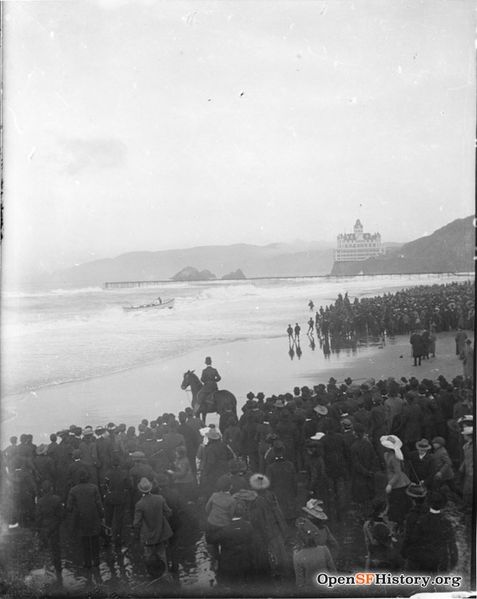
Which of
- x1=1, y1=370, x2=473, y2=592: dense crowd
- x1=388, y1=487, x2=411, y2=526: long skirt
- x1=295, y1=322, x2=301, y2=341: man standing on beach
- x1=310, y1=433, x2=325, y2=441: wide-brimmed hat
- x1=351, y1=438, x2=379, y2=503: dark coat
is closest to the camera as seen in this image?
x1=1, y1=370, x2=473, y2=592: dense crowd

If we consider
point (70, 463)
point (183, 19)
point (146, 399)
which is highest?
point (183, 19)

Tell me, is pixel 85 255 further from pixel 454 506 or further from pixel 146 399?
pixel 454 506

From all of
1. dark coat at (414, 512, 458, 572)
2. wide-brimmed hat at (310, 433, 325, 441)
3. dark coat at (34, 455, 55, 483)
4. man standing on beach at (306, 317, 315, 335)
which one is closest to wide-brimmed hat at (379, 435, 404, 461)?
wide-brimmed hat at (310, 433, 325, 441)

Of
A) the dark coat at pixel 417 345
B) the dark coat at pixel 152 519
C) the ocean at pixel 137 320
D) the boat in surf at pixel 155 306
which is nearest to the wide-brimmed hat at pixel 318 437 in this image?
the ocean at pixel 137 320

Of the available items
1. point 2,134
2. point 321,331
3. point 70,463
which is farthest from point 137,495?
point 2,134

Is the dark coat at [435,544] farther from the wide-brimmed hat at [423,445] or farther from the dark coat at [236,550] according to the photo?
the dark coat at [236,550]

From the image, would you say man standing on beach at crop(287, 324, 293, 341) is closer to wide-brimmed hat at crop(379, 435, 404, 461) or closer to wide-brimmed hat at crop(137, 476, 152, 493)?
wide-brimmed hat at crop(379, 435, 404, 461)
